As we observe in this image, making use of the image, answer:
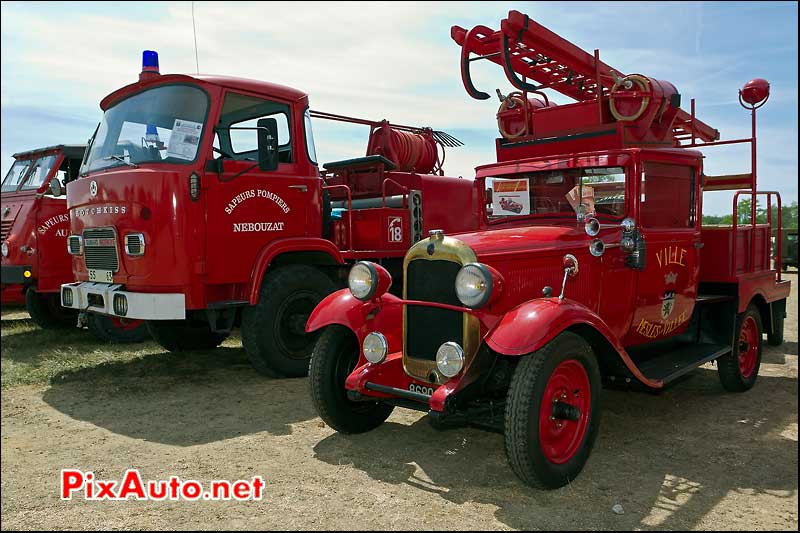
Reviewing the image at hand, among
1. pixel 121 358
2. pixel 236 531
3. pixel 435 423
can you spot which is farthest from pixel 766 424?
pixel 121 358

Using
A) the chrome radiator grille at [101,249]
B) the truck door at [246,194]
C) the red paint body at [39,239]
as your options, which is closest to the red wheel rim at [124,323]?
the red paint body at [39,239]

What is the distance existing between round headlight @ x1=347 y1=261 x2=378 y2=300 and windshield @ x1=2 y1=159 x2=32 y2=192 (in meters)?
7.02

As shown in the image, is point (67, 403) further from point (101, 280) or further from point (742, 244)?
point (742, 244)

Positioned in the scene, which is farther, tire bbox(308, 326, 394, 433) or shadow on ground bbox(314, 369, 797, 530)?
tire bbox(308, 326, 394, 433)

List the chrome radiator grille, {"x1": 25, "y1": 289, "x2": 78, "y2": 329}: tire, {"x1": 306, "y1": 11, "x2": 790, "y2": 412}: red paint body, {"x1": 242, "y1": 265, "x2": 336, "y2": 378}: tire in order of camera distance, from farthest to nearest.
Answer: {"x1": 25, "y1": 289, "x2": 78, "y2": 329}: tire → {"x1": 242, "y1": 265, "x2": 336, "y2": 378}: tire → the chrome radiator grille → {"x1": 306, "y1": 11, "x2": 790, "y2": 412}: red paint body

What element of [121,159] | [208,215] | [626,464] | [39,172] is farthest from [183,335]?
[626,464]

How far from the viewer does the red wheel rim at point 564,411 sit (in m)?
3.56

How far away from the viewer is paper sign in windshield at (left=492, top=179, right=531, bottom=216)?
4938 mm

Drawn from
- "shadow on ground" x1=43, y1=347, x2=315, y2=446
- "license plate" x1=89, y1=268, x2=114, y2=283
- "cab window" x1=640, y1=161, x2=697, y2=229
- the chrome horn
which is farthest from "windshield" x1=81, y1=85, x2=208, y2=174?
"cab window" x1=640, y1=161, x2=697, y2=229

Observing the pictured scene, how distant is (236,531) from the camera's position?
10.1 ft

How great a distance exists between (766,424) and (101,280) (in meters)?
5.75

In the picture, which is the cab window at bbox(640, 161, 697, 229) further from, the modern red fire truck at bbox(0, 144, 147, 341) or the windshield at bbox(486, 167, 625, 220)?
the modern red fire truck at bbox(0, 144, 147, 341)

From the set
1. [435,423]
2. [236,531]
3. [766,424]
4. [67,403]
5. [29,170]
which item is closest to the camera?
[236,531]

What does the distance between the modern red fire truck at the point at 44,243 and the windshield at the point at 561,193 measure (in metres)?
5.21
